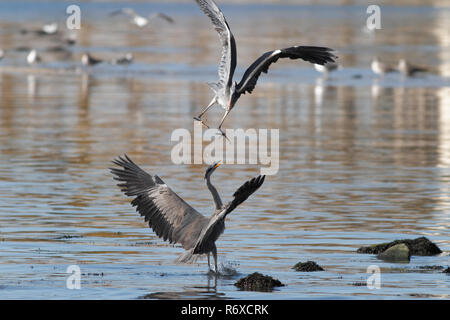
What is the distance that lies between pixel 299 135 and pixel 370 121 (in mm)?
3924

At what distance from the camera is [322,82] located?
4256 centimetres

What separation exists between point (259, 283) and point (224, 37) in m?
3.51

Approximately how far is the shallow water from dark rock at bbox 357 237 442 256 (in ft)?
0.67

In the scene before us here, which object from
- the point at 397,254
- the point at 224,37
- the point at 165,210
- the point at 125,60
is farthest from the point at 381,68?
the point at 165,210

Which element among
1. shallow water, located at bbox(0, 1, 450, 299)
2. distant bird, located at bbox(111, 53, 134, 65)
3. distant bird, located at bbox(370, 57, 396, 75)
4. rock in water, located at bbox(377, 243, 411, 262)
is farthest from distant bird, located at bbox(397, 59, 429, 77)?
rock in water, located at bbox(377, 243, 411, 262)

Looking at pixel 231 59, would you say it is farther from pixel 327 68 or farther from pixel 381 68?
pixel 327 68

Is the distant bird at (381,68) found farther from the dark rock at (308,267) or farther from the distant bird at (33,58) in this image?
the dark rock at (308,267)

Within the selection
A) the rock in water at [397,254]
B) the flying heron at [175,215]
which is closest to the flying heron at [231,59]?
the flying heron at [175,215]

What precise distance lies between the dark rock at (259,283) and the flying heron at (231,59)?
2.39 metres

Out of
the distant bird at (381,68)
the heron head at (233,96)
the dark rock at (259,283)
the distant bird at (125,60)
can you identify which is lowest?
the dark rock at (259,283)

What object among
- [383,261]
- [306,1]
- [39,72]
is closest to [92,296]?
[383,261]

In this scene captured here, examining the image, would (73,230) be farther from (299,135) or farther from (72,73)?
(72,73)

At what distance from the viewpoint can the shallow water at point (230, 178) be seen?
1328cm

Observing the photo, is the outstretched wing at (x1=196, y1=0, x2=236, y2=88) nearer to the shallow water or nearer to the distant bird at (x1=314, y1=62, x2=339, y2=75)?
the shallow water
